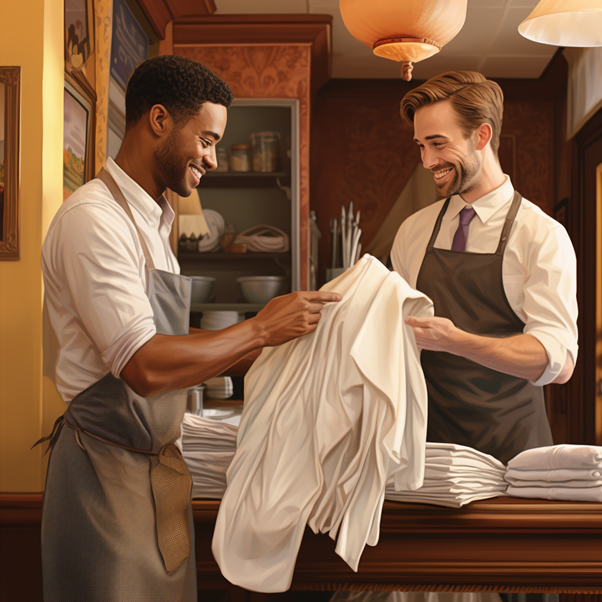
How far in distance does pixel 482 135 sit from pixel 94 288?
3.03 ft

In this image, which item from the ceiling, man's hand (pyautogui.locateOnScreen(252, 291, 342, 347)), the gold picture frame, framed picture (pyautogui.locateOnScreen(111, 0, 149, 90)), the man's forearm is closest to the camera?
man's hand (pyautogui.locateOnScreen(252, 291, 342, 347))

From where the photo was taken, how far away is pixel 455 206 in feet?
4.87

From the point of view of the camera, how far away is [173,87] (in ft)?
3.57

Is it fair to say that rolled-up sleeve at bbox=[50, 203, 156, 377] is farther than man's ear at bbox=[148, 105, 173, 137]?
No

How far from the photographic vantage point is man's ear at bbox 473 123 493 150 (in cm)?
138

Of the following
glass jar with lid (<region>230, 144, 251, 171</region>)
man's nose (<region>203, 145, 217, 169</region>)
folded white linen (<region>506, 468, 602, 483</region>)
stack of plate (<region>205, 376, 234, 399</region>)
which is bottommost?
stack of plate (<region>205, 376, 234, 399</region>)

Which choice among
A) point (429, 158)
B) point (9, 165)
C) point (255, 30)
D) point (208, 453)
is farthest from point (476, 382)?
point (255, 30)

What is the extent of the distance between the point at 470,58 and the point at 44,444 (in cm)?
359

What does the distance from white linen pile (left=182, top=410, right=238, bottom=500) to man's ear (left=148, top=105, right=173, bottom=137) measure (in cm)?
57

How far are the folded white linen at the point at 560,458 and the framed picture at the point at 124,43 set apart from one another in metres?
2.45

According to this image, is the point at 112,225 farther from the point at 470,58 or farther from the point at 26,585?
the point at 470,58

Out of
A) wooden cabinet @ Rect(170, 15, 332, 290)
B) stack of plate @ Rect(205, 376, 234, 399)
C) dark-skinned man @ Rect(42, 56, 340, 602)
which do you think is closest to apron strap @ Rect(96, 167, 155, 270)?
dark-skinned man @ Rect(42, 56, 340, 602)

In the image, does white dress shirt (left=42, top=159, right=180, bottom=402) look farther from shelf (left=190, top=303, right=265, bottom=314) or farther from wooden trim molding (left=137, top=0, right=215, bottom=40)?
wooden trim molding (left=137, top=0, right=215, bottom=40)

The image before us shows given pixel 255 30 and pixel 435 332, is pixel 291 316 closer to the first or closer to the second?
pixel 435 332
